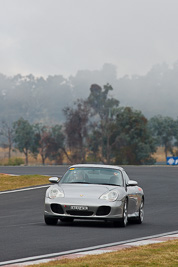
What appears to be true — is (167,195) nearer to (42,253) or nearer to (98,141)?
(42,253)

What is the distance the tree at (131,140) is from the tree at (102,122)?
164cm

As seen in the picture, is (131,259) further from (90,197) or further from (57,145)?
(57,145)

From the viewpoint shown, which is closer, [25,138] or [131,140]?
[131,140]

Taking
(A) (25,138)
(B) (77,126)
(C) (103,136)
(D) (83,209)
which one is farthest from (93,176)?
(A) (25,138)

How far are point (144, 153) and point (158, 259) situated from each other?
342 ft

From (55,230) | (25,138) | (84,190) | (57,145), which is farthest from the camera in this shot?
(57,145)

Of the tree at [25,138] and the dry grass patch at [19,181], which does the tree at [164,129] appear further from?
the dry grass patch at [19,181]

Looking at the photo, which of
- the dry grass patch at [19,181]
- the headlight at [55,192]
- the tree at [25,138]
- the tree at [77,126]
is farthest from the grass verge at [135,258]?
the tree at [25,138]

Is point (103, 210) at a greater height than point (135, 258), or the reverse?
point (103, 210)

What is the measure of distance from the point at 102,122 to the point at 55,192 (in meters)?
111

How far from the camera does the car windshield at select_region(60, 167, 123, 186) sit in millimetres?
15797

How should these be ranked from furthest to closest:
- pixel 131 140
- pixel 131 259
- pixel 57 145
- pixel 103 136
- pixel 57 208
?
pixel 57 145, pixel 103 136, pixel 131 140, pixel 57 208, pixel 131 259

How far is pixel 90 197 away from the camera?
14.9 metres

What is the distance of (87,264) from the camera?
28.6 ft
